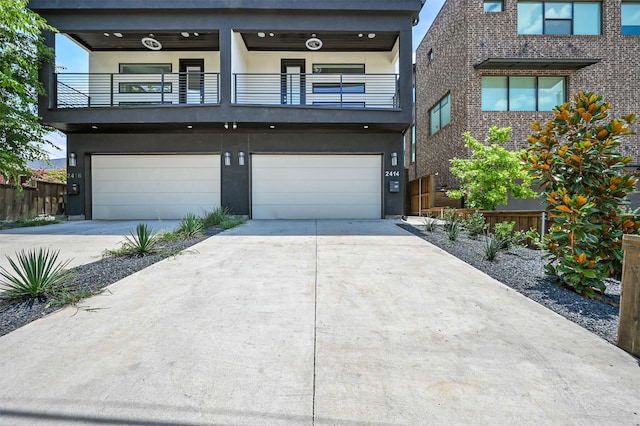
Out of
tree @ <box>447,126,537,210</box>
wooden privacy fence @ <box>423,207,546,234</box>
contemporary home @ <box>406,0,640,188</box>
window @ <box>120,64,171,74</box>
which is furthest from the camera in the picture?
contemporary home @ <box>406,0,640,188</box>

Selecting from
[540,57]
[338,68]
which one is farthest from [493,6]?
[338,68]

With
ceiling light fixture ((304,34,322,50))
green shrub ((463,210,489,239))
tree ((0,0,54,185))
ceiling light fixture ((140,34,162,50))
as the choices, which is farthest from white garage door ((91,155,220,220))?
green shrub ((463,210,489,239))

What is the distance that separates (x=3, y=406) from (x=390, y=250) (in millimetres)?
5117

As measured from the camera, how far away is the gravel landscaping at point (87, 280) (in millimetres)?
3016

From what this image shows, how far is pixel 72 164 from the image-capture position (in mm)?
11367

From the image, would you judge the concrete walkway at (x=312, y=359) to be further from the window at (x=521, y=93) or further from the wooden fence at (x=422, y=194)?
the window at (x=521, y=93)

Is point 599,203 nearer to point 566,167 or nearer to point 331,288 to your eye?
point 566,167

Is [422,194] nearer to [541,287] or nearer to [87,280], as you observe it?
[541,287]

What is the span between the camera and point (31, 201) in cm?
1219

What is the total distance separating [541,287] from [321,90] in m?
10.0

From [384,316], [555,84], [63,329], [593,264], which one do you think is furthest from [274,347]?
[555,84]

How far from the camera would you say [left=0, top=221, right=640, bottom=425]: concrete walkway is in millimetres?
1889

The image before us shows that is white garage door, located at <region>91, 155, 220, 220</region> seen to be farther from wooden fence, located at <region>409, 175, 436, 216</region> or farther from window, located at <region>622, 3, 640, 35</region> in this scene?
window, located at <region>622, 3, 640, 35</region>

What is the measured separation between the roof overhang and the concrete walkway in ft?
38.7
